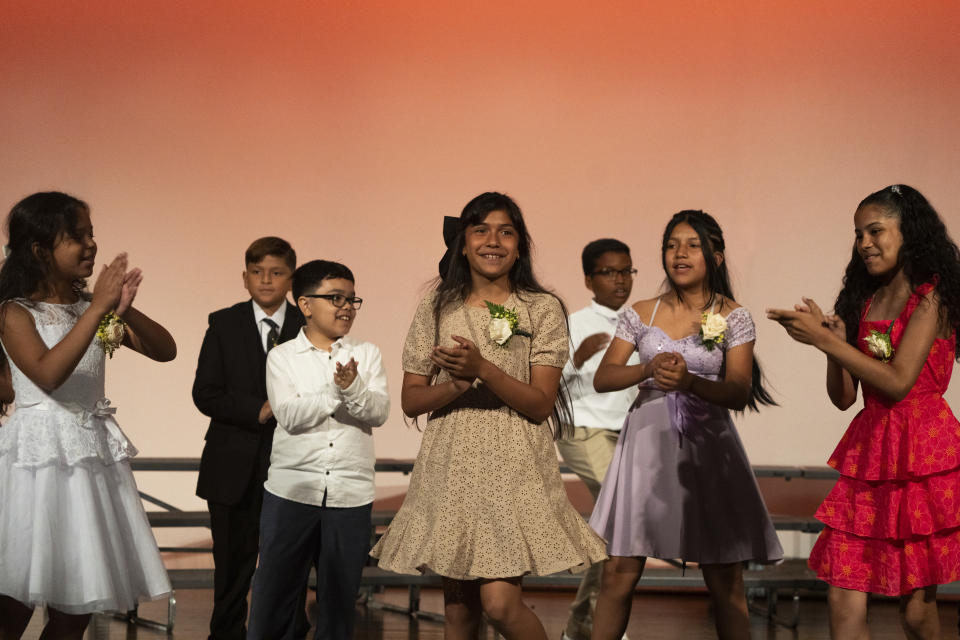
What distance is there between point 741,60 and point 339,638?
4110mm

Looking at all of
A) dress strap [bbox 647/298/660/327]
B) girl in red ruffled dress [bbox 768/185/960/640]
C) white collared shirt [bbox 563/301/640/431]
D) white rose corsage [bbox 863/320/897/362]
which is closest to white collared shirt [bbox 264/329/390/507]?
dress strap [bbox 647/298/660/327]

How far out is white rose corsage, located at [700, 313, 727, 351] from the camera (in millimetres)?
3396

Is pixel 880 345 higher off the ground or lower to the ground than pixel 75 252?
lower

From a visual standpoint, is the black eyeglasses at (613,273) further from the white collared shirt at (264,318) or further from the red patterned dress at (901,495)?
the red patterned dress at (901,495)

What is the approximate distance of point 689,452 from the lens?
3.58 metres

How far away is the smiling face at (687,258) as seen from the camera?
364 cm

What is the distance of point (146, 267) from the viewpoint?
19.9ft

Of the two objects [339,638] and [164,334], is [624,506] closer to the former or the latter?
[339,638]

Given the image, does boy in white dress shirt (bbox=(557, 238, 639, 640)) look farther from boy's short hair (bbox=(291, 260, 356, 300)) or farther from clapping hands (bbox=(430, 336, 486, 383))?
clapping hands (bbox=(430, 336, 486, 383))

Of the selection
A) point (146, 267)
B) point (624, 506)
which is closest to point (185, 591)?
point (146, 267)

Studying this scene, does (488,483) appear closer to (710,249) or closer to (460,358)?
(460,358)

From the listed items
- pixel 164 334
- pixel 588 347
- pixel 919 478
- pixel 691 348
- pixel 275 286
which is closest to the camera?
pixel 919 478

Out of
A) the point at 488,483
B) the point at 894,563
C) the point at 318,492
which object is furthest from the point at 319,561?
the point at 894,563

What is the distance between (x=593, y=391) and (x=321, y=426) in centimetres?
162
